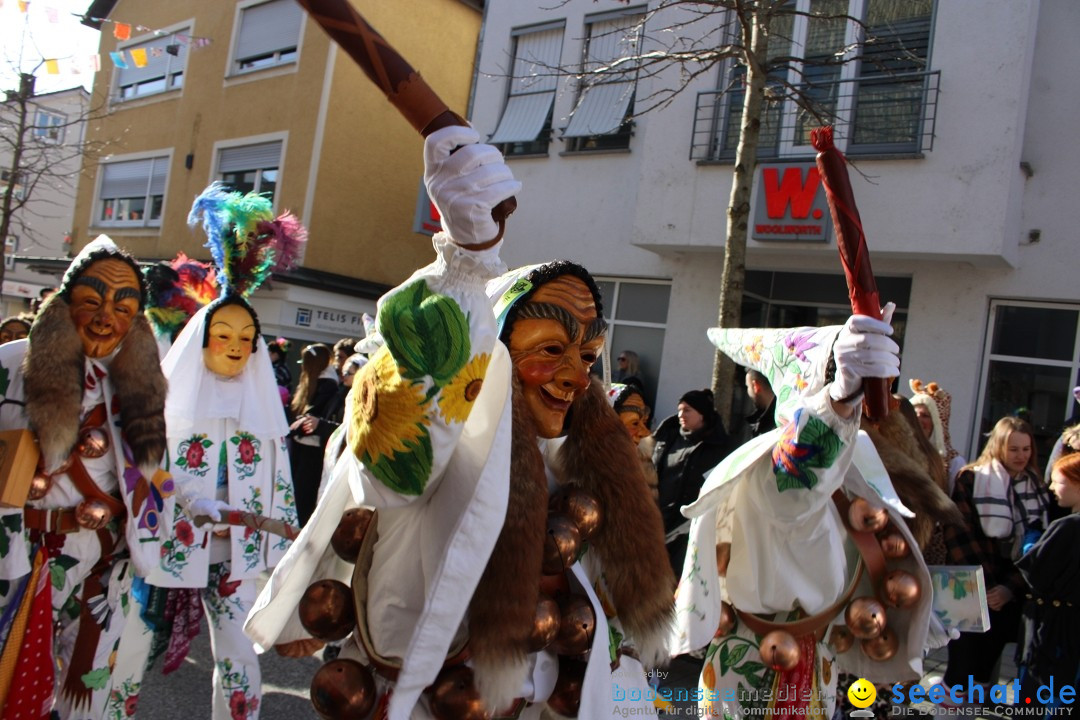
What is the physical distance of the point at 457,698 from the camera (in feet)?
5.89

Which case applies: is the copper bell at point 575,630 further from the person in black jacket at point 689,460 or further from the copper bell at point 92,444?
the person in black jacket at point 689,460

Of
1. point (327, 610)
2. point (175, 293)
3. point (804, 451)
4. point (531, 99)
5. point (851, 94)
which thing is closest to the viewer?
point (327, 610)

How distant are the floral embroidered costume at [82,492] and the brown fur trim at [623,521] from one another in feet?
6.48

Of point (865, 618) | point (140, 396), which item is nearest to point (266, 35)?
point (140, 396)

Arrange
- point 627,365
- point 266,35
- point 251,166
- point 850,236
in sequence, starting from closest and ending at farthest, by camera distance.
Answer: point 850,236 < point 627,365 < point 266,35 < point 251,166

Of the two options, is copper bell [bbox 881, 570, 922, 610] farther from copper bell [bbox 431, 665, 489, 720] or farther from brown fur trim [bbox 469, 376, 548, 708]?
copper bell [bbox 431, 665, 489, 720]

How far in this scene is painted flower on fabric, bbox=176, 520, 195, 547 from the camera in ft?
12.6

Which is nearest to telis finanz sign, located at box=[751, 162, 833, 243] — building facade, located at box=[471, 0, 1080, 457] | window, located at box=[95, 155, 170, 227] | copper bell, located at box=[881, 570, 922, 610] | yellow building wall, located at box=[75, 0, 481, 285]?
building facade, located at box=[471, 0, 1080, 457]

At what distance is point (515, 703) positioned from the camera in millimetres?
1966

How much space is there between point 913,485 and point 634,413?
153cm

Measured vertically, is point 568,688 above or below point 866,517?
below

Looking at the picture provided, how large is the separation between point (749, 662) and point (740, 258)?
3.62 meters

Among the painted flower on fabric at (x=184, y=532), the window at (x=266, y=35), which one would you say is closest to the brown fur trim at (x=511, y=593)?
the painted flower on fabric at (x=184, y=532)

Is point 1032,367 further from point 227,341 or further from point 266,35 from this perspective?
point 266,35
